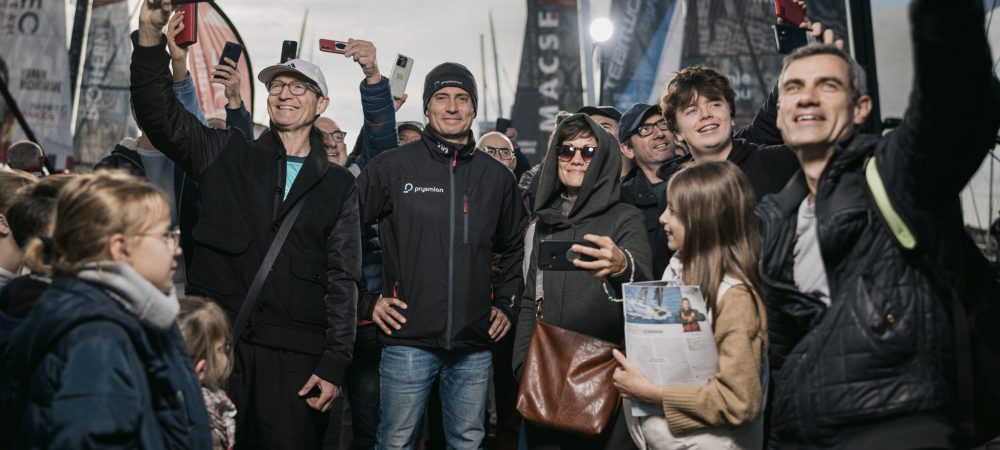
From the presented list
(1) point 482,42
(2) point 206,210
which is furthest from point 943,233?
(1) point 482,42

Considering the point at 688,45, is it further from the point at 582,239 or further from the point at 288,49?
the point at 582,239

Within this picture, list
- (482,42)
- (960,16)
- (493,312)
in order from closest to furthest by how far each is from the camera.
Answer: (960,16)
(493,312)
(482,42)

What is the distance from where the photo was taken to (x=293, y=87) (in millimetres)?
4691

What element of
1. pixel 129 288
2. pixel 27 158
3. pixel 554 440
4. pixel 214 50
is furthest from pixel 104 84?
pixel 129 288

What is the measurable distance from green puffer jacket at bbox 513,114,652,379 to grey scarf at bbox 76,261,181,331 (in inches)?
80.9

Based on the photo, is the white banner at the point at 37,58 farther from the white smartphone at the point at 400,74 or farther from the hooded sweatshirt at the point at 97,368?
the hooded sweatshirt at the point at 97,368

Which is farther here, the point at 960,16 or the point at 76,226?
the point at 76,226

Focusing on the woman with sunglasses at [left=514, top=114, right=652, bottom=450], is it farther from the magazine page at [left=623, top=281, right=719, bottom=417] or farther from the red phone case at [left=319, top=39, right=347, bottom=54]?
the red phone case at [left=319, top=39, right=347, bottom=54]

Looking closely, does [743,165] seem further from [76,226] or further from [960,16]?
[76,226]

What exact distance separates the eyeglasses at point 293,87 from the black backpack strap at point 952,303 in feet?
10.3

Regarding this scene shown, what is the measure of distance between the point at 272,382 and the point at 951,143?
10.3ft

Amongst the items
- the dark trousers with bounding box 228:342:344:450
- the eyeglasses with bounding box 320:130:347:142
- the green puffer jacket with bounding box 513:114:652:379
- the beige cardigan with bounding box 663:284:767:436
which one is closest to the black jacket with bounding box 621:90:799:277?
the green puffer jacket with bounding box 513:114:652:379

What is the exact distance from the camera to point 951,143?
7.11 feet

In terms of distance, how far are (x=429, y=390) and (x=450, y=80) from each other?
5.94ft
